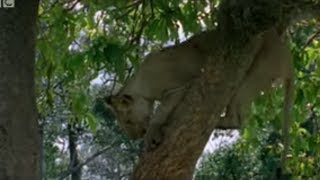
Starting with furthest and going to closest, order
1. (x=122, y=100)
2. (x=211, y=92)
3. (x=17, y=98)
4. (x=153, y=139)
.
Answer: (x=122, y=100) < (x=153, y=139) < (x=211, y=92) < (x=17, y=98)

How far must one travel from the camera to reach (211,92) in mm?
2602

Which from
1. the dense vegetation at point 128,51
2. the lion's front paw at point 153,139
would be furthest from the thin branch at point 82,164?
the lion's front paw at point 153,139

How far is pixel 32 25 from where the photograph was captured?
2.50 meters

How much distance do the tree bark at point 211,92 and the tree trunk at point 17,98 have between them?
18.5 inches

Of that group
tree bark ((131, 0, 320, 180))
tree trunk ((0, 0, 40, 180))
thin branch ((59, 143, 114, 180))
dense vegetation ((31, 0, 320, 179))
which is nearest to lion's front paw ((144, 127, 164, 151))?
tree bark ((131, 0, 320, 180))

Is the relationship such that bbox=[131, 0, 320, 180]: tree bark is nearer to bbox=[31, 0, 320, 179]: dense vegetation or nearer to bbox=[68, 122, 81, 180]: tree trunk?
bbox=[31, 0, 320, 179]: dense vegetation

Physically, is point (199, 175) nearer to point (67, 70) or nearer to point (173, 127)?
point (67, 70)

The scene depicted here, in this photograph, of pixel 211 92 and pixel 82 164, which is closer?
pixel 211 92

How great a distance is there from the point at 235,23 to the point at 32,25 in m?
0.74

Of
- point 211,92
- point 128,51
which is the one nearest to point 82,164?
point 128,51

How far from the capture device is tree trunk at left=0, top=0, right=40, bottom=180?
2.33 m

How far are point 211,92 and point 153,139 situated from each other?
0.30 m

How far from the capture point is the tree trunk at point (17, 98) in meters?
2.33

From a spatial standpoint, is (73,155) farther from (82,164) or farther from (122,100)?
(122,100)
